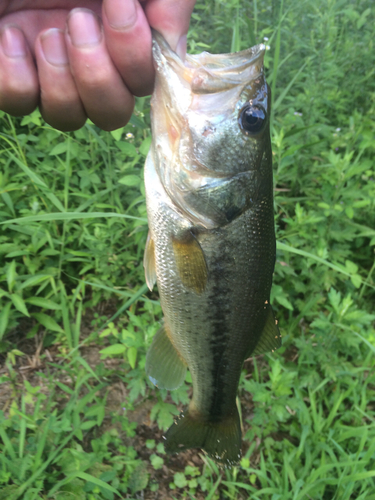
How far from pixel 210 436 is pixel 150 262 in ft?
3.42

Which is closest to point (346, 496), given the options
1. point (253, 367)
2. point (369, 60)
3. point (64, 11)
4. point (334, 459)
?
point (334, 459)

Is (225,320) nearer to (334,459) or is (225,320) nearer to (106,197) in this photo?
(334,459)

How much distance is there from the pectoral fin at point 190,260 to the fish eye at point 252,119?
0.48 meters

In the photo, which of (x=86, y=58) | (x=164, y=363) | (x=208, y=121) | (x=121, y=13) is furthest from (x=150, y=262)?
(x=121, y=13)

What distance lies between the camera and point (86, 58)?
3.48 ft

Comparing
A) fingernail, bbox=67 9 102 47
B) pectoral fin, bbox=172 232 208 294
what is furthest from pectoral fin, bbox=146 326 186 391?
fingernail, bbox=67 9 102 47

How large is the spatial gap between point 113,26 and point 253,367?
96.9 inches

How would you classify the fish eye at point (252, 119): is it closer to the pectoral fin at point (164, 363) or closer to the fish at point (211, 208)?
the fish at point (211, 208)

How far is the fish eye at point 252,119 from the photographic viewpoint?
4.17ft

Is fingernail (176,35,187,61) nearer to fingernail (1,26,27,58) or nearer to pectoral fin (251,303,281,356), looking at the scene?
fingernail (1,26,27,58)

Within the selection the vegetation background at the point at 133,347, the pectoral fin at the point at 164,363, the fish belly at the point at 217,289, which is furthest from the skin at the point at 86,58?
the pectoral fin at the point at 164,363

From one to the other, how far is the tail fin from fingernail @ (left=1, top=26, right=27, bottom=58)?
182cm

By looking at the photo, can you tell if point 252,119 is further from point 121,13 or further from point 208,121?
point 121,13

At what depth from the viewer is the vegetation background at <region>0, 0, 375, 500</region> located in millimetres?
1946
